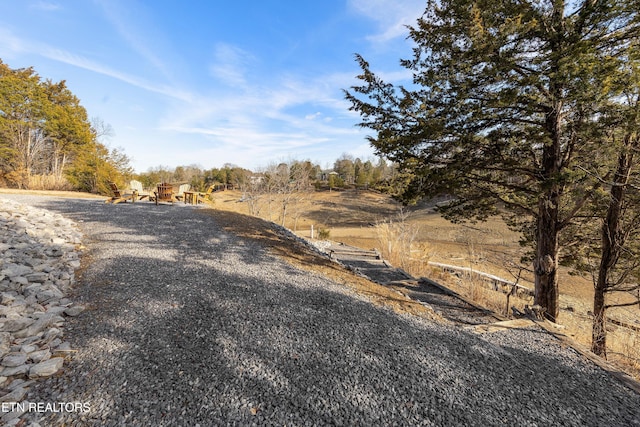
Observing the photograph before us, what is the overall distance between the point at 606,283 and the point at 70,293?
29.8 feet

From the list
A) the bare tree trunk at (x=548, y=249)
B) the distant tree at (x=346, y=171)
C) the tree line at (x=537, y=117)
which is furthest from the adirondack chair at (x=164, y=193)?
the distant tree at (x=346, y=171)

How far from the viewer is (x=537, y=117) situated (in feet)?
14.2

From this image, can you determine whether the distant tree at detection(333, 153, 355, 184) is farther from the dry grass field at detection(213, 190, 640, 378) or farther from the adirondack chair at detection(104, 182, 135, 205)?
the adirondack chair at detection(104, 182, 135, 205)

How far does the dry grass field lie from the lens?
6.04 m

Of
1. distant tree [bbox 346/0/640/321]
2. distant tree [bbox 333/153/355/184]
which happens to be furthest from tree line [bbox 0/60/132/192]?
distant tree [bbox 333/153/355/184]

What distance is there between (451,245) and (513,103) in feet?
53.1

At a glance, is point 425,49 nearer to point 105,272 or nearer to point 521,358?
point 521,358

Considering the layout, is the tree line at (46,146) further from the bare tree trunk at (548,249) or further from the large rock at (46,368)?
the large rock at (46,368)

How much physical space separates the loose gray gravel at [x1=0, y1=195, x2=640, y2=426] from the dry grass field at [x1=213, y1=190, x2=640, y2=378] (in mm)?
2337

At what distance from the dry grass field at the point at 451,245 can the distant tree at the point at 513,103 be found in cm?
Answer: 213

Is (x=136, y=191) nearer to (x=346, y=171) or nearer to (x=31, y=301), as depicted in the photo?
(x=31, y=301)

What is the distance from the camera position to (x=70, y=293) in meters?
3.16

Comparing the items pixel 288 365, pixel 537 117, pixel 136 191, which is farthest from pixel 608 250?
pixel 136 191

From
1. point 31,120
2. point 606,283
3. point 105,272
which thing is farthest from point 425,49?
point 31,120
